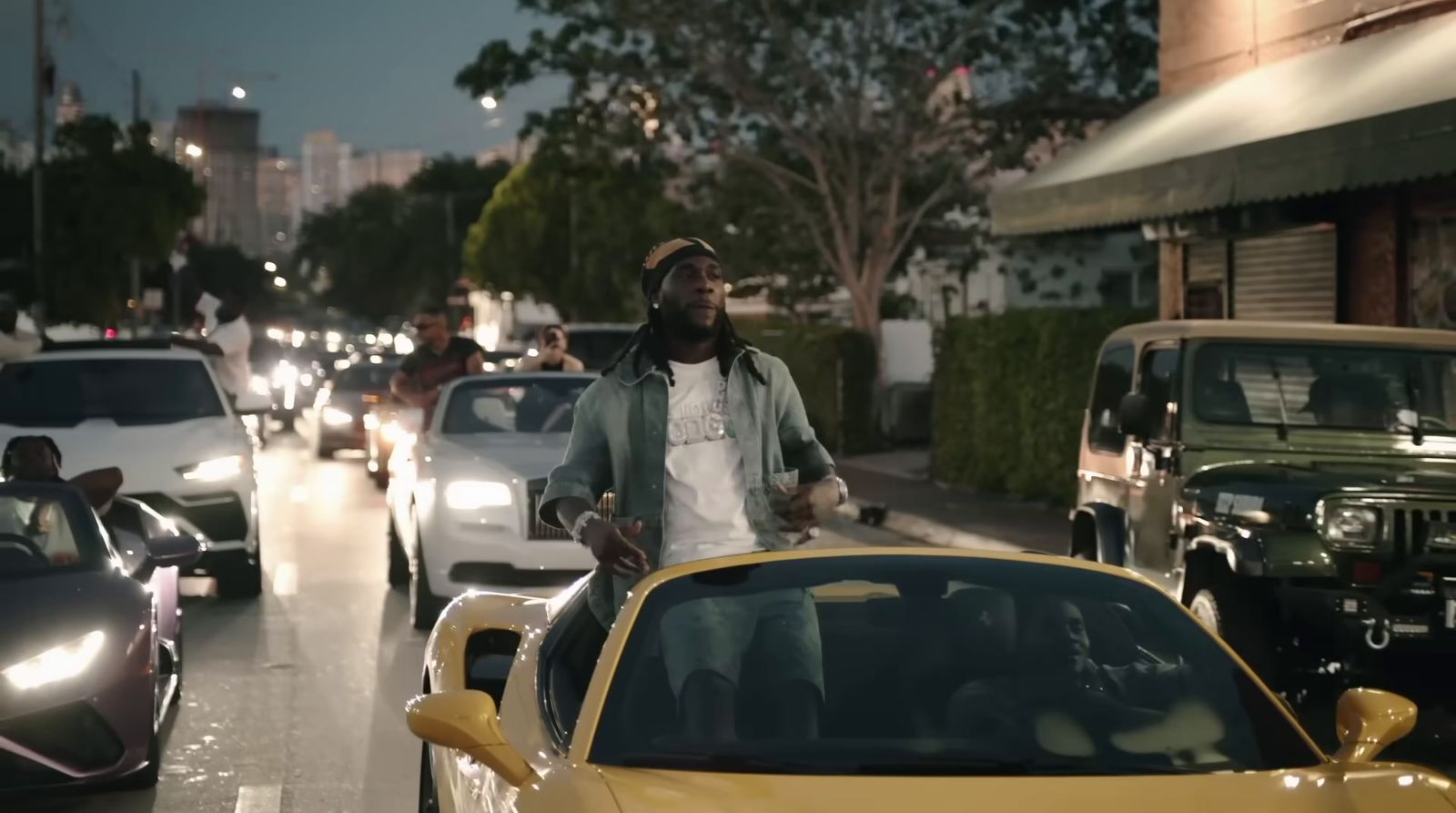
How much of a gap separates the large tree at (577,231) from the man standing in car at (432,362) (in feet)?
51.4

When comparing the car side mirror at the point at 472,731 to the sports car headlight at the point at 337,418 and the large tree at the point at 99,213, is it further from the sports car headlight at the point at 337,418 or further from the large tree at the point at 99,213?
the large tree at the point at 99,213

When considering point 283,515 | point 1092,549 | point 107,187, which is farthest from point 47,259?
point 1092,549

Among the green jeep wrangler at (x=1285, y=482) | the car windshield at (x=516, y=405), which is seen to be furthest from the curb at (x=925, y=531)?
the green jeep wrangler at (x=1285, y=482)

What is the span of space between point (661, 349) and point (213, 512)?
8.99 metres

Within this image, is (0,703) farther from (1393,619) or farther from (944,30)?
(944,30)

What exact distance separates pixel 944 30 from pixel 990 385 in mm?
10602

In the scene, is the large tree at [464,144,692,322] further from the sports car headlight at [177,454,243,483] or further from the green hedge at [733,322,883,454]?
the sports car headlight at [177,454,243,483]

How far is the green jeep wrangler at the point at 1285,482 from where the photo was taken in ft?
30.4

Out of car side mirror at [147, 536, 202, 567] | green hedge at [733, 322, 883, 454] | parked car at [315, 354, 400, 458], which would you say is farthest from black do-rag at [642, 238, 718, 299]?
parked car at [315, 354, 400, 458]

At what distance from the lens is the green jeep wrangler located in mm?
9258

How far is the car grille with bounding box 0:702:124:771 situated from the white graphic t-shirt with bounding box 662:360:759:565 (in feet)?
8.88

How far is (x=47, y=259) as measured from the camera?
55.6m

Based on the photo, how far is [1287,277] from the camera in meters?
22.2

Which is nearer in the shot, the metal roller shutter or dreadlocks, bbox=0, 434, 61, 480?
dreadlocks, bbox=0, 434, 61, 480
